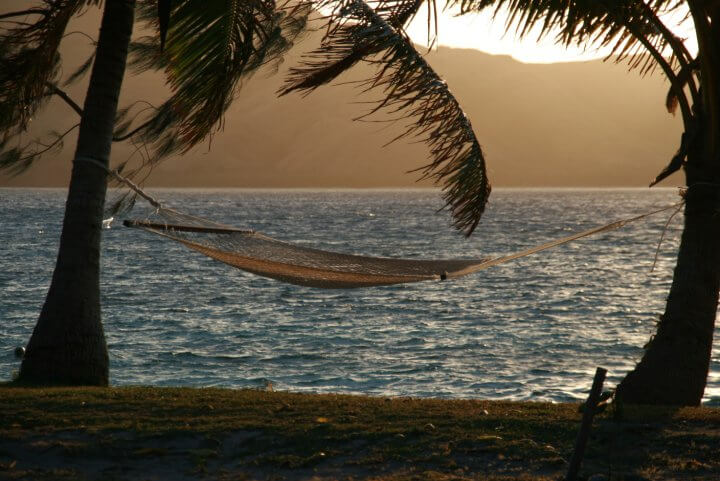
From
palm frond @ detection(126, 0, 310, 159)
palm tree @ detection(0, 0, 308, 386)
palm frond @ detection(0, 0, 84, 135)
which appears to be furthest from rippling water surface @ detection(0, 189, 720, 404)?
palm frond @ detection(126, 0, 310, 159)

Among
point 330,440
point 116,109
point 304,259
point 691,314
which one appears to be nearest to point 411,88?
point 304,259

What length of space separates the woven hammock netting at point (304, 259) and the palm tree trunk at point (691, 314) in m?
0.72

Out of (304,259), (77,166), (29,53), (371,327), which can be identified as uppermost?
(29,53)

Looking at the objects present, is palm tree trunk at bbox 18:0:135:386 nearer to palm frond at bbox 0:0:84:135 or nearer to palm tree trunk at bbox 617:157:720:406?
palm frond at bbox 0:0:84:135

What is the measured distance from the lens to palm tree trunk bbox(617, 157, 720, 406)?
6.79m

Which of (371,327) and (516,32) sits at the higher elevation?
(516,32)

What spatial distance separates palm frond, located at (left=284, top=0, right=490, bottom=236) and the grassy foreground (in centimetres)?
173

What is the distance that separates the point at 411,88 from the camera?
6395 millimetres

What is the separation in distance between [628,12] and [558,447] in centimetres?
330

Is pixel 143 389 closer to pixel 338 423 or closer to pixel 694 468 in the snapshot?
pixel 338 423

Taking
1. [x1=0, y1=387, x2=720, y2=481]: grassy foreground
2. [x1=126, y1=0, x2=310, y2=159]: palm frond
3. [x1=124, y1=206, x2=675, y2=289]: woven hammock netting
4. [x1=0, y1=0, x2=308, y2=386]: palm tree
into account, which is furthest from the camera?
[x1=0, y1=0, x2=308, y2=386]: palm tree

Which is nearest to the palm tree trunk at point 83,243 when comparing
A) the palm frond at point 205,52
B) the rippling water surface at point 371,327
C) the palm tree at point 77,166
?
the palm tree at point 77,166

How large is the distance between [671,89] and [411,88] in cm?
227

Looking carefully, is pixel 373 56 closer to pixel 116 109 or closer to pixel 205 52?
pixel 205 52
